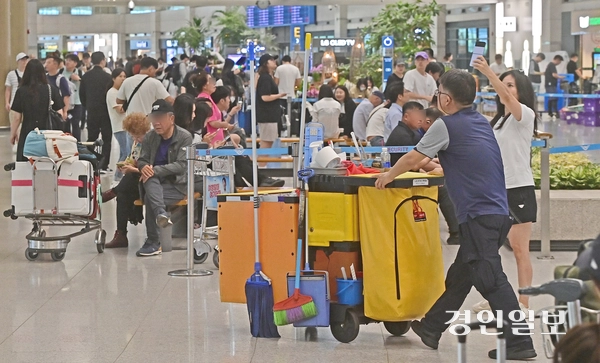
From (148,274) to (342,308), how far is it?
2650 mm

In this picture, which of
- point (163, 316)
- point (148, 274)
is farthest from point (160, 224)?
point (163, 316)

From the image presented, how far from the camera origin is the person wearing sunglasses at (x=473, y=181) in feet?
18.0

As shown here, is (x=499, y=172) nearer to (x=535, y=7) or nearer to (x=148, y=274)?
(x=148, y=274)

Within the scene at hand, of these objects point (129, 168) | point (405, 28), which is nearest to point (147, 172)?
point (129, 168)

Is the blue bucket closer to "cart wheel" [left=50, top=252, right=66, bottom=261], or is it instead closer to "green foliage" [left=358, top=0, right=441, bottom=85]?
"cart wheel" [left=50, top=252, right=66, bottom=261]

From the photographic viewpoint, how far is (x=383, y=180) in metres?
5.60

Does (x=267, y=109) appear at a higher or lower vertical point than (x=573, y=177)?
higher

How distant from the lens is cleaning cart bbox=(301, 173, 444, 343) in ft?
18.8

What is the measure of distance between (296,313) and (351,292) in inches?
13.6

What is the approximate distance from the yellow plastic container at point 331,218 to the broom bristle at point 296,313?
38cm

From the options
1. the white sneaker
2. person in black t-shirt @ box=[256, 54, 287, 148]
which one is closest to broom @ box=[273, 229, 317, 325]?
the white sneaker

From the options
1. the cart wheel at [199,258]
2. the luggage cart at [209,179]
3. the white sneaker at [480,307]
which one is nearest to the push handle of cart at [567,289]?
the white sneaker at [480,307]

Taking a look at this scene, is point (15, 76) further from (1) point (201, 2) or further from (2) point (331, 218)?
(1) point (201, 2)

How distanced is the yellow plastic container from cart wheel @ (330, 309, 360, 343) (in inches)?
17.0
